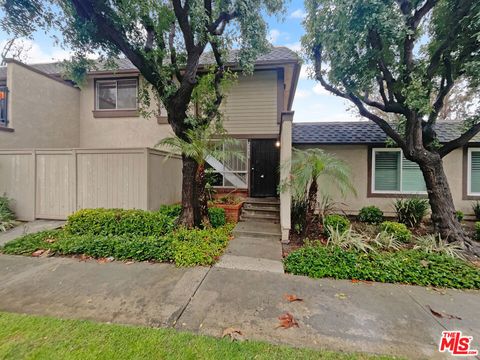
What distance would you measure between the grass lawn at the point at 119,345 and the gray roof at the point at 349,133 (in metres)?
6.75

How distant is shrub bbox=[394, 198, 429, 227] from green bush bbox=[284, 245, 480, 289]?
284cm

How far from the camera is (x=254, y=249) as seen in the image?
4875 millimetres

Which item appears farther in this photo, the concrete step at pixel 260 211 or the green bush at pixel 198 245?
the concrete step at pixel 260 211

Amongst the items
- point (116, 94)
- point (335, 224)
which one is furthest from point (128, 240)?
point (116, 94)

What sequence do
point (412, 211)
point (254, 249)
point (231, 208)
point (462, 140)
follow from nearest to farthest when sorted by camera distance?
1. point (254, 249)
2. point (462, 140)
3. point (231, 208)
4. point (412, 211)

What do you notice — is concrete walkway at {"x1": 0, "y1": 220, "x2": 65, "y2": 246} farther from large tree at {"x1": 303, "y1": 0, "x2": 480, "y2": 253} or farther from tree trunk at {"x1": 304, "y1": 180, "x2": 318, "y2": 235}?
large tree at {"x1": 303, "y1": 0, "x2": 480, "y2": 253}

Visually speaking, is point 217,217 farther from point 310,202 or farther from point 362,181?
point 362,181

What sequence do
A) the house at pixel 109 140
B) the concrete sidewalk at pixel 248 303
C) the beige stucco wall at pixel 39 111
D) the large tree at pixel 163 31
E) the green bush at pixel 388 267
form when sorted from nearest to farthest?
the concrete sidewalk at pixel 248 303
the green bush at pixel 388 267
the large tree at pixel 163 31
the house at pixel 109 140
the beige stucco wall at pixel 39 111

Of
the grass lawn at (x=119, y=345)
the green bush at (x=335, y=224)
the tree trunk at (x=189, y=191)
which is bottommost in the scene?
the grass lawn at (x=119, y=345)

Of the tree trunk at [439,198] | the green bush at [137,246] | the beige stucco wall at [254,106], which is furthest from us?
the beige stucco wall at [254,106]

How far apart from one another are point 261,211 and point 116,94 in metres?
8.03

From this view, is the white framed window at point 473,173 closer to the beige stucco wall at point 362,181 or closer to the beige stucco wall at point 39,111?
the beige stucco wall at point 362,181

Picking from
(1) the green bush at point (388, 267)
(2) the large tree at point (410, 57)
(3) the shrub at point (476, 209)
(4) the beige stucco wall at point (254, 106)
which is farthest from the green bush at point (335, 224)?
(3) the shrub at point (476, 209)

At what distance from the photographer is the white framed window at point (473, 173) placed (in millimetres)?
7367
